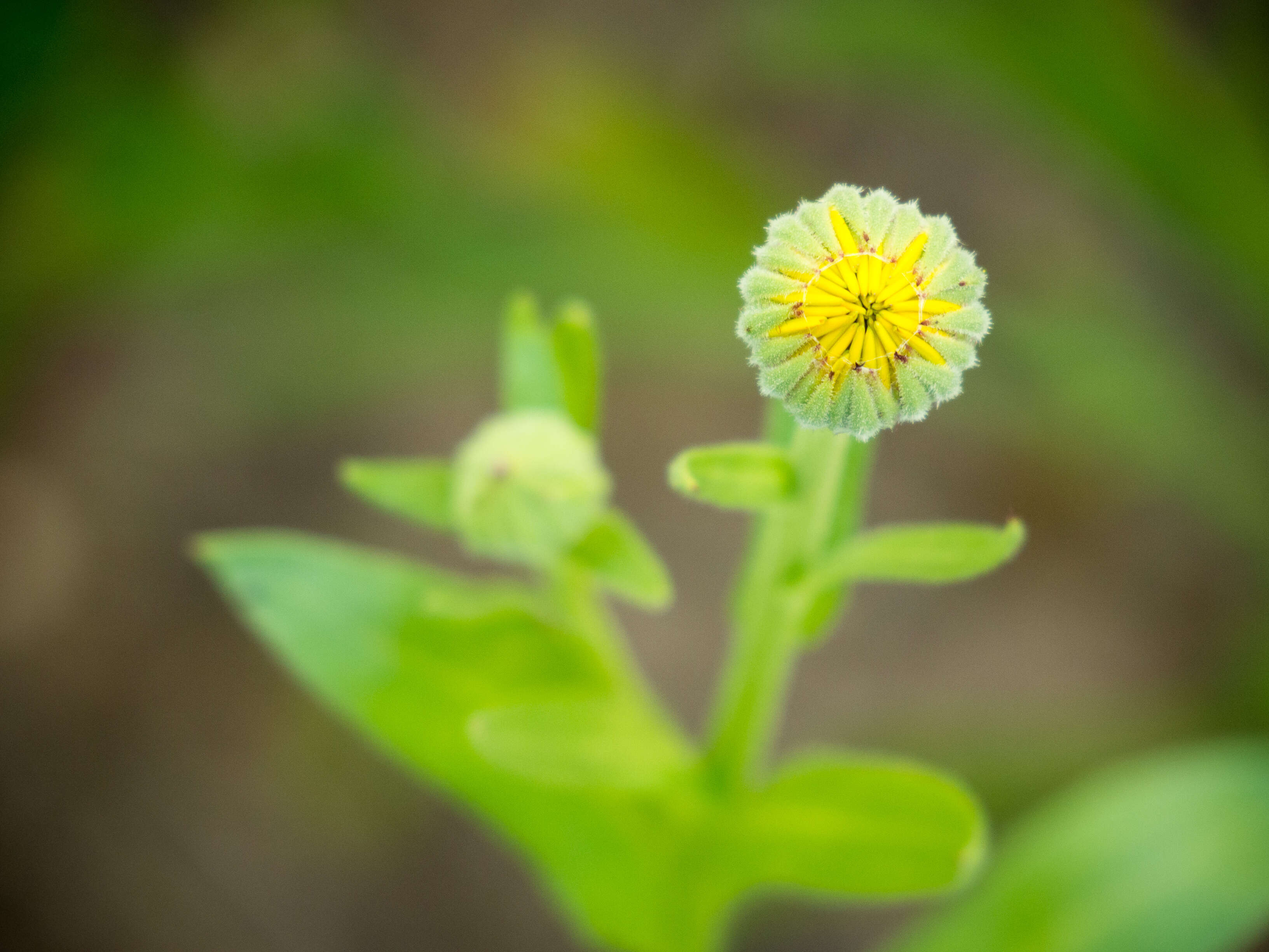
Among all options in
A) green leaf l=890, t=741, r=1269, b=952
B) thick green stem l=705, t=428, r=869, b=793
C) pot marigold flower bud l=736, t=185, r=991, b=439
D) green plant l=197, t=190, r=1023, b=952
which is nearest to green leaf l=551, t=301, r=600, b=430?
green plant l=197, t=190, r=1023, b=952

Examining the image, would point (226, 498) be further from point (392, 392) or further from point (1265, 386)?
point (1265, 386)

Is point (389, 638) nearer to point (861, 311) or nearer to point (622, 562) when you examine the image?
point (622, 562)

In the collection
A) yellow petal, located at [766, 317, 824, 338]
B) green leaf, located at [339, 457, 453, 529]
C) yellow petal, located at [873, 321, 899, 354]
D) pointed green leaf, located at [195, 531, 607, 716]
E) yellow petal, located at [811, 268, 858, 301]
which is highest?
green leaf, located at [339, 457, 453, 529]

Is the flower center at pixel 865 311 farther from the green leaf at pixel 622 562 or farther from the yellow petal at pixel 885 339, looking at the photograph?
the green leaf at pixel 622 562

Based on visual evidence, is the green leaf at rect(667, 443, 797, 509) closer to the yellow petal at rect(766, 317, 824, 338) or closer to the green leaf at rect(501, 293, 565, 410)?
the yellow petal at rect(766, 317, 824, 338)

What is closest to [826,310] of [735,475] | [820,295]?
[820,295]
